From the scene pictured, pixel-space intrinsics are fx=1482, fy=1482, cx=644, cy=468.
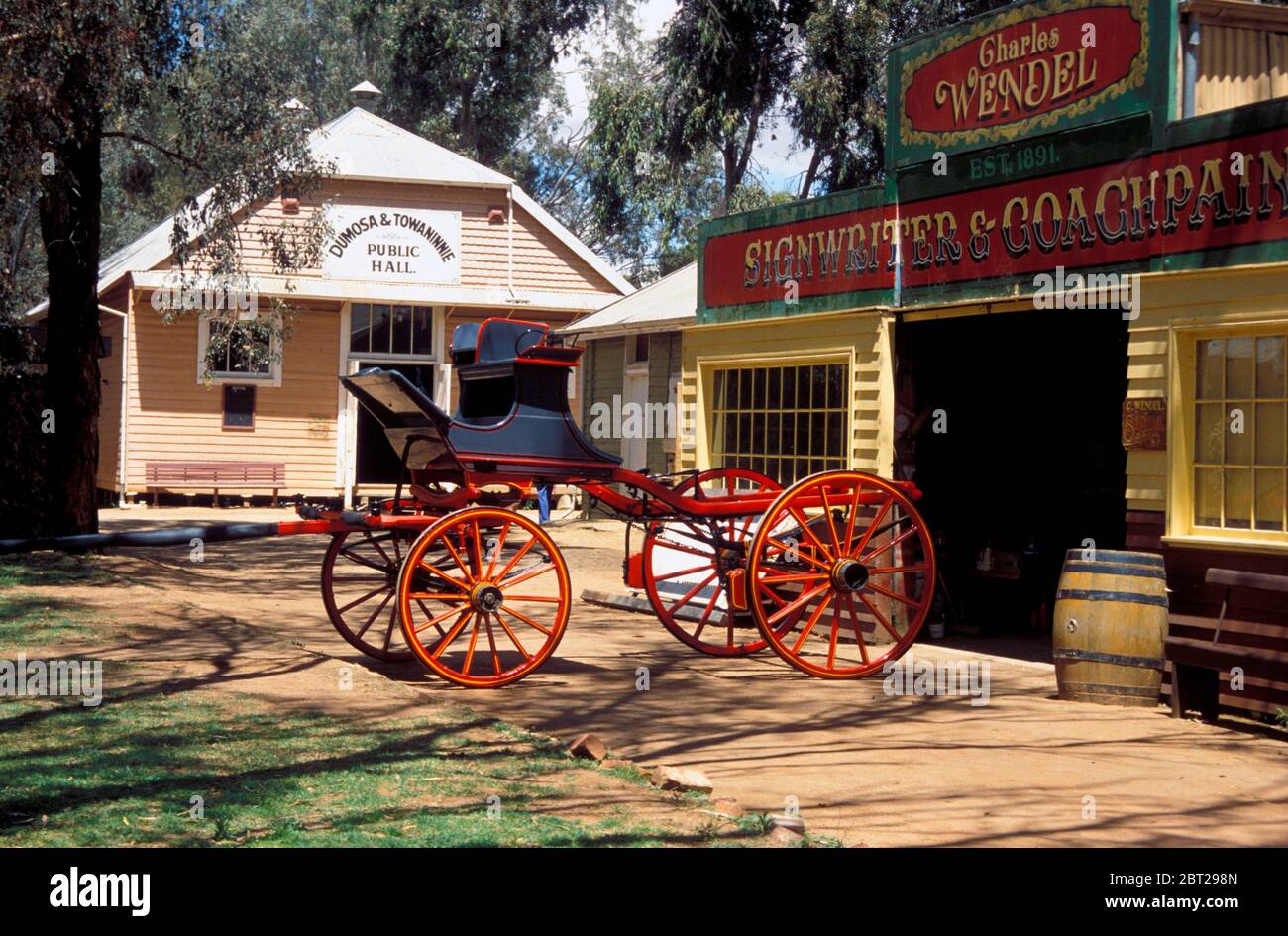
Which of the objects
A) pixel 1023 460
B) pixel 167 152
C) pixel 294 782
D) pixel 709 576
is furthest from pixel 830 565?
pixel 167 152

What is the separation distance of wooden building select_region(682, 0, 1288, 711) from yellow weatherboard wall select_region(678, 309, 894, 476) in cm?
2

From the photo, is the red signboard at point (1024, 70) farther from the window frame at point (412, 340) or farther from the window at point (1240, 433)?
the window frame at point (412, 340)

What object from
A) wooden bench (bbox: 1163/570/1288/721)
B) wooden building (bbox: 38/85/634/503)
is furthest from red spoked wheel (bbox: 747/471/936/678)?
wooden building (bbox: 38/85/634/503)

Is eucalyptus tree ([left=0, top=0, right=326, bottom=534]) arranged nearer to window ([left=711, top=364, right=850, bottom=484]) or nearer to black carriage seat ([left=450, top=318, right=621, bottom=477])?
black carriage seat ([left=450, top=318, right=621, bottom=477])

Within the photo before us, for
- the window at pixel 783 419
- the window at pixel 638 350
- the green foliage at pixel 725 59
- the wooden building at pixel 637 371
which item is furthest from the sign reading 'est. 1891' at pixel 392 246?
the window at pixel 783 419

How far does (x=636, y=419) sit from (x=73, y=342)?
33.7 ft

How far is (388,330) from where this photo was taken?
27.2 metres

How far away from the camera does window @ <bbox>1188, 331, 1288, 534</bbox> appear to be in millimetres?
9133

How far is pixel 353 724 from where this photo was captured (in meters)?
7.78

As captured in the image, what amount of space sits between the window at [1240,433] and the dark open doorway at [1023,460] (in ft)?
11.7

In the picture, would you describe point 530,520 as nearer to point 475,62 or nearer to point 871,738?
point 871,738

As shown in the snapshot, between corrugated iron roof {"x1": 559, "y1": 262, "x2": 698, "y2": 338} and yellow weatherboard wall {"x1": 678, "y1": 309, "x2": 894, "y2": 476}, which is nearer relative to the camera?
yellow weatherboard wall {"x1": 678, "y1": 309, "x2": 894, "y2": 476}

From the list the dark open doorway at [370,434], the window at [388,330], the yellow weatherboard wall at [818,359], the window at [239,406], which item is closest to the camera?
the yellow weatherboard wall at [818,359]

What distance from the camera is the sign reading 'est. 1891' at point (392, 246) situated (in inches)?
1040
